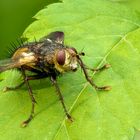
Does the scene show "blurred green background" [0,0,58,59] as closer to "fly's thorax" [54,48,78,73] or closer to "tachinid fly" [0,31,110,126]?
"tachinid fly" [0,31,110,126]

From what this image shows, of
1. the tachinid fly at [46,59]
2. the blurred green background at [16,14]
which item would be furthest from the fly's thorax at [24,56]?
the blurred green background at [16,14]

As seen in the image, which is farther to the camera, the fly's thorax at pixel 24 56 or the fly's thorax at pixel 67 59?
the fly's thorax at pixel 24 56

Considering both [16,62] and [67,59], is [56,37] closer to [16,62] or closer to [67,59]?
[67,59]

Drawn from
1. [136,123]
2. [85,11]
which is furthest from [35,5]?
[136,123]

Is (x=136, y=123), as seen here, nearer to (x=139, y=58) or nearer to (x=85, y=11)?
(x=139, y=58)

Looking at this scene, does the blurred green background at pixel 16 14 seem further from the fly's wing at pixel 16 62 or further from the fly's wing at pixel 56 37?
the fly's wing at pixel 16 62

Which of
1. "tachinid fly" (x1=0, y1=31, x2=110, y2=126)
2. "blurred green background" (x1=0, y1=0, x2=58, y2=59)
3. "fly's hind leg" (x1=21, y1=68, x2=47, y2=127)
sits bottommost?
"blurred green background" (x1=0, y1=0, x2=58, y2=59)

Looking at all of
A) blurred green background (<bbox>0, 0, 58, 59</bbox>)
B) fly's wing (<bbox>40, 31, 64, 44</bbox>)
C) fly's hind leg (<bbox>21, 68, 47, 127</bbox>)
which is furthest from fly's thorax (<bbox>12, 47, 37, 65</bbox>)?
blurred green background (<bbox>0, 0, 58, 59</bbox>)
